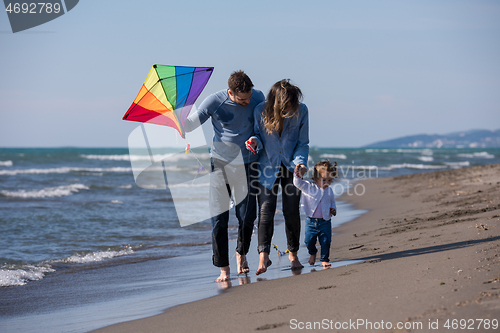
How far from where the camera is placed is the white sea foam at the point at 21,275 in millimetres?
4461

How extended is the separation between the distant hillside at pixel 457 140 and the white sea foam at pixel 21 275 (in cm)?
13225

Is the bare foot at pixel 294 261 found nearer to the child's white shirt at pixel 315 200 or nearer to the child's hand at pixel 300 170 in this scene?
the child's white shirt at pixel 315 200

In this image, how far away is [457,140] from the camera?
125812 millimetres

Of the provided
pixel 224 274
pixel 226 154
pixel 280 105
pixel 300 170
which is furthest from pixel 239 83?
pixel 224 274

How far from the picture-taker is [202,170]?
4.15m

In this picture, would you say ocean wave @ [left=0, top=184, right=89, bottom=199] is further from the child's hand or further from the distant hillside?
the distant hillside

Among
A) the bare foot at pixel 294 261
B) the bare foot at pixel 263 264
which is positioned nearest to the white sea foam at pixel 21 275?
the bare foot at pixel 263 264

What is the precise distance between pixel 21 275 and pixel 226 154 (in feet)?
9.16

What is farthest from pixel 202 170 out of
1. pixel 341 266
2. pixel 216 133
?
pixel 341 266

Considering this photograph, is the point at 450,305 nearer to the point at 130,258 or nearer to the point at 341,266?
the point at 341,266

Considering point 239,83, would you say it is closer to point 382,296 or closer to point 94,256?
point 382,296

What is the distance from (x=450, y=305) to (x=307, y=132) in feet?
6.54

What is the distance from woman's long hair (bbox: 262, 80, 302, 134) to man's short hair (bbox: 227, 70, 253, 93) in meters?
0.21

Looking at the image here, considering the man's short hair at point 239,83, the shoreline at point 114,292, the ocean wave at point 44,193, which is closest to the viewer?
the shoreline at point 114,292
